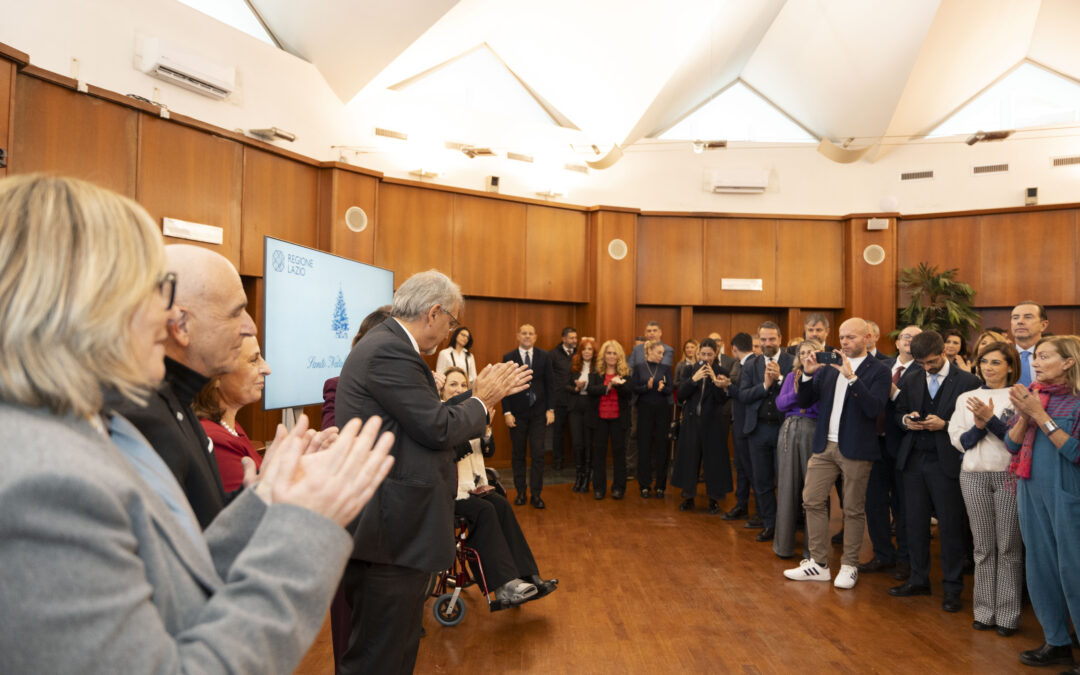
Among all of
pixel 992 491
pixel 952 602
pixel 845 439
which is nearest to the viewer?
pixel 992 491

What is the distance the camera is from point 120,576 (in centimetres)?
69

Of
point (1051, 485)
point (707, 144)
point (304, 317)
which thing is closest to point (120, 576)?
point (1051, 485)

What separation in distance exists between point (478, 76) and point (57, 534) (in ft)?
31.1

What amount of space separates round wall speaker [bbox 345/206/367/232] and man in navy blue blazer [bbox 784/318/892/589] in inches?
202

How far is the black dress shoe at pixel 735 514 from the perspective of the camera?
6383 mm

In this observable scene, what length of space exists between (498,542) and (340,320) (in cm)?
209

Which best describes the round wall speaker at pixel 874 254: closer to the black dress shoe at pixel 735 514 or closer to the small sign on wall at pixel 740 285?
the small sign on wall at pixel 740 285

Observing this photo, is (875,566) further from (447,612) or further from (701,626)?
(447,612)

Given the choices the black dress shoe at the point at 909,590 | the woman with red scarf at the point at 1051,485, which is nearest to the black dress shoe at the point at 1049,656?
the woman with red scarf at the point at 1051,485

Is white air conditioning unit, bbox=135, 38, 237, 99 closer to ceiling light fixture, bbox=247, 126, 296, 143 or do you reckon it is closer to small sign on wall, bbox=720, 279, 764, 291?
ceiling light fixture, bbox=247, 126, 296, 143

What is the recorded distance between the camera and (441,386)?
14.6 feet

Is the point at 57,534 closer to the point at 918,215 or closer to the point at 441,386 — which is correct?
the point at 441,386

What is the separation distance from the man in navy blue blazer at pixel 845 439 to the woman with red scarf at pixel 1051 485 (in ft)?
3.10

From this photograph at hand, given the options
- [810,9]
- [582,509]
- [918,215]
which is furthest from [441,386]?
[918,215]
